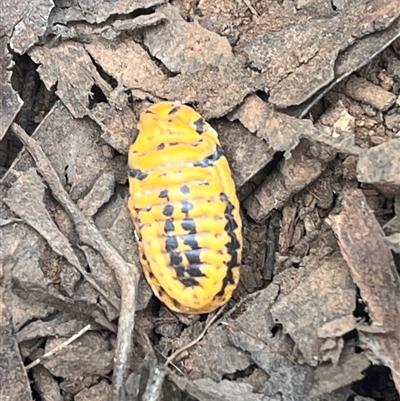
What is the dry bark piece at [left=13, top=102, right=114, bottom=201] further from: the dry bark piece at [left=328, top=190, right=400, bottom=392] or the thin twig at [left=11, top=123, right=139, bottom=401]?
the dry bark piece at [left=328, top=190, right=400, bottom=392]

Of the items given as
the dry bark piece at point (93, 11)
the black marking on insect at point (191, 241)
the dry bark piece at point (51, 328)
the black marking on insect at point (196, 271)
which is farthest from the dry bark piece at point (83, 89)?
the dry bark piece at point (51, 328)

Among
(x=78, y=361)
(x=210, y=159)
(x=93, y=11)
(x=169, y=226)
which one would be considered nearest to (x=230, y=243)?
(x=169, y=226)

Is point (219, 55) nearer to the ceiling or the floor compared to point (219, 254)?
nearer to the ceiling

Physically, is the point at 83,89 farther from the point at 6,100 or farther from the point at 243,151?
the point at 243,151

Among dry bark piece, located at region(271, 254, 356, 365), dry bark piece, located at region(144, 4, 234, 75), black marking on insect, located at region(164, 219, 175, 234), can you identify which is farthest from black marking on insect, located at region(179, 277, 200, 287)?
dry bark piece, located at region(144, 4, 234, 75)

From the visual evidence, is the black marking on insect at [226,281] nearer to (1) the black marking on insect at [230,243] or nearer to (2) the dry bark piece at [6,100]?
(1) the black marking on insect at [230,243]

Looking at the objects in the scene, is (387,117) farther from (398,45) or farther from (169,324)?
(169,324)

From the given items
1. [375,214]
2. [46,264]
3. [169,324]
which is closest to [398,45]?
[375,214]
